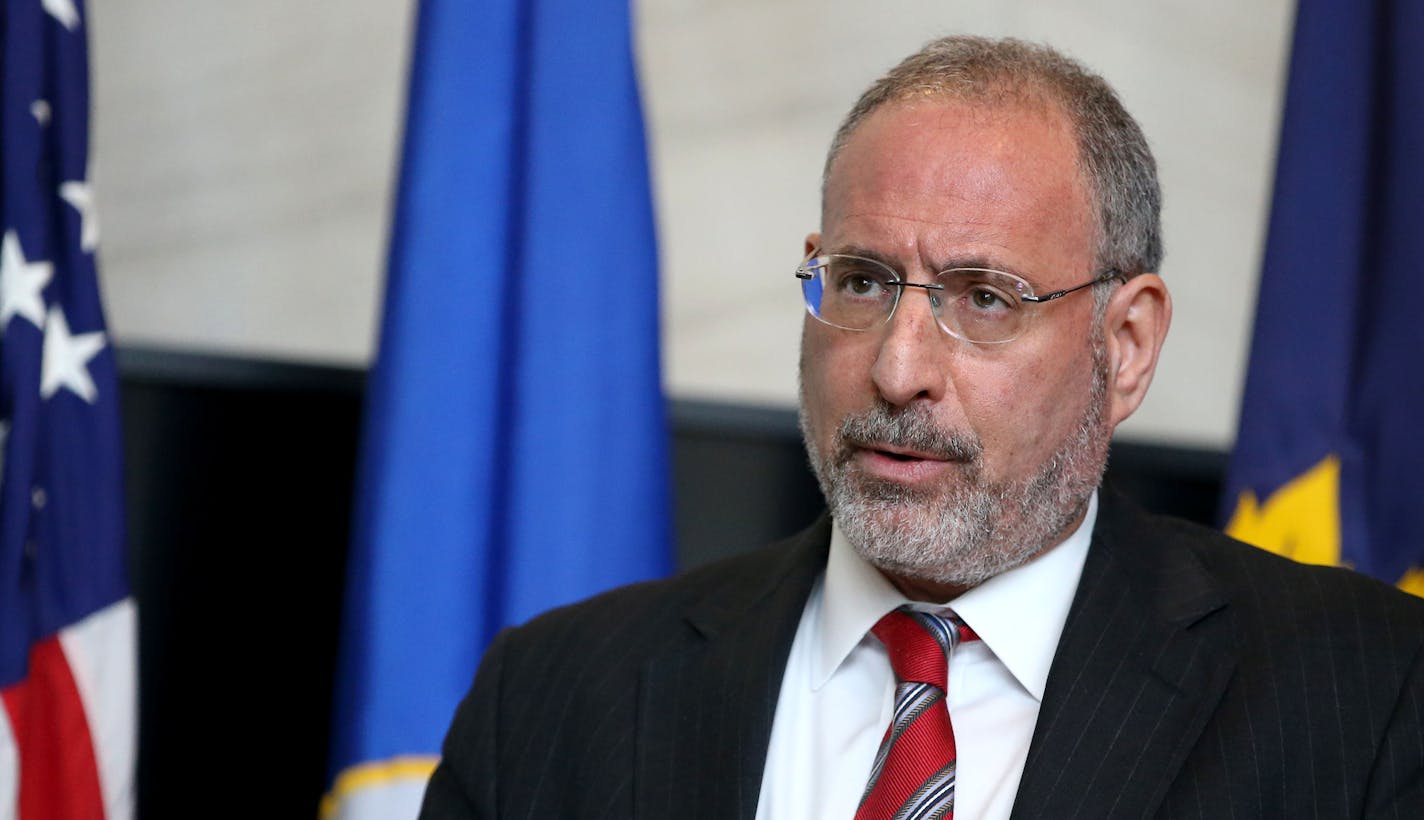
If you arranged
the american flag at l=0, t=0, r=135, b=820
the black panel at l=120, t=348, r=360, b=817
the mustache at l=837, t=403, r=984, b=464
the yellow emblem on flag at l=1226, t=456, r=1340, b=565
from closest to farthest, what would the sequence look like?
the mustache at l=837, t=403, r=984, b=464
the american flag at l=0, t=0, r=135, b=820
the yellow emblem on flag at l=1226, t=456, r=1340, b=565
the black panel at l=120, t=348, r=360, b=817

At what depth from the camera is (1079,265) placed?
188cm

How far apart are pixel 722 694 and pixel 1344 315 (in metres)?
1.42

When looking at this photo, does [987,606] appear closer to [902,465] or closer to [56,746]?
[902,465]

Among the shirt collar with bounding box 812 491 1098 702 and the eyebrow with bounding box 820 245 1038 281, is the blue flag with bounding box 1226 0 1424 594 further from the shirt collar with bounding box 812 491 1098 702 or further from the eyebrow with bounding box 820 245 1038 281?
the eyebrow with bounding box 820 245 1038 281

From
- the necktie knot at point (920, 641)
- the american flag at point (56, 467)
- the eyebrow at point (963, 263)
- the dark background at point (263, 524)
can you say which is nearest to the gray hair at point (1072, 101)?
the eyebrow at point (963, 263)

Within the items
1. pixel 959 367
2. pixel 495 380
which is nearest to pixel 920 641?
pixel 959 367

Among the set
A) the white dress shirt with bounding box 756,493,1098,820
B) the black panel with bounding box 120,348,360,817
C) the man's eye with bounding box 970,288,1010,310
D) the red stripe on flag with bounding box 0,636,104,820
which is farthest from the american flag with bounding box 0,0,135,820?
the man's eye with bounding box 970,288,1010,310

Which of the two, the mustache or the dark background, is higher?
the mustache

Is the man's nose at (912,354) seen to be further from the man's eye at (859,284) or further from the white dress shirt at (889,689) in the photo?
the white dress shirt at (889,689)

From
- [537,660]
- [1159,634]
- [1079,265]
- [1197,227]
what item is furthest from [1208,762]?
[1197,227]

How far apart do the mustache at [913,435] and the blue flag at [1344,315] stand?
1126mm

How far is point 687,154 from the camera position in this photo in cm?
366

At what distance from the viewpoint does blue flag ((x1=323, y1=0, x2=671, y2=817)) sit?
2783 millimetres

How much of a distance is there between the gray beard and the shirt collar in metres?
0.03
